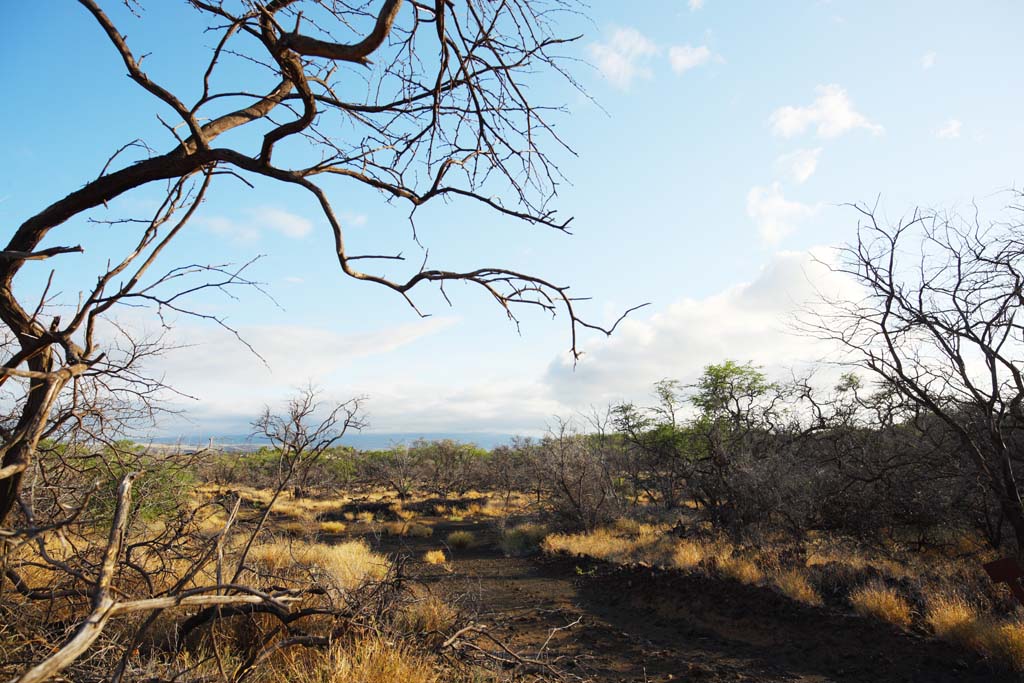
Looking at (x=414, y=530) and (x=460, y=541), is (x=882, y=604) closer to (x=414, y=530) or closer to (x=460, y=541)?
(x=460, y=541)

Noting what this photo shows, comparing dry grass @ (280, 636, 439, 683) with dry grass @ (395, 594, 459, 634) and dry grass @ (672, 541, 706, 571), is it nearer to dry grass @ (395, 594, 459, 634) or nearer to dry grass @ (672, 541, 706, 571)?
dry grass @ (395, 594, 459, 634)

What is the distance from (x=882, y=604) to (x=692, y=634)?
2.72 metres

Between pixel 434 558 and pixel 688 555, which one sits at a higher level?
pixel 688 555

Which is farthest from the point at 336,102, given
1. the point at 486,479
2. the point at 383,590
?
the point at 486,479

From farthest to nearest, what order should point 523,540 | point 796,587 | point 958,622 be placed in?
point 523,540 < point 796,587 < point 958,622

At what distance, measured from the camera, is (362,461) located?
4009 centimetres

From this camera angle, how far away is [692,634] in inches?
330

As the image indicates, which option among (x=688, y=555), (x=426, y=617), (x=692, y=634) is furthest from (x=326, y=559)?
(x=688, y=555)

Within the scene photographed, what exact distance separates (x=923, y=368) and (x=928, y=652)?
151 inches

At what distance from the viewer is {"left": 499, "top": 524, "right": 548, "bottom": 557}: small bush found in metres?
16.2

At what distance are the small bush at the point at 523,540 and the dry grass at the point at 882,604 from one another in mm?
9344

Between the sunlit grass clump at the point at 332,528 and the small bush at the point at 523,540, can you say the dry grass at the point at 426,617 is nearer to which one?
the small bush at the point at 523,540

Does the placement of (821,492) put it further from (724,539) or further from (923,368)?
(923,368)

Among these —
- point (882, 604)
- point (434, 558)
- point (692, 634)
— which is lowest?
point (434, 558)
